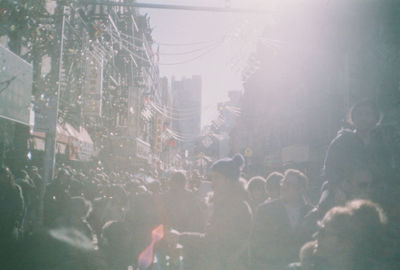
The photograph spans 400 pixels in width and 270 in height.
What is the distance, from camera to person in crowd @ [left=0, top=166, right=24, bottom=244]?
5.59m

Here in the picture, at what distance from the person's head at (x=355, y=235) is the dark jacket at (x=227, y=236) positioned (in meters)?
1.58

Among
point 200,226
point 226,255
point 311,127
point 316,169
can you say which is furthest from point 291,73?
point 226,255

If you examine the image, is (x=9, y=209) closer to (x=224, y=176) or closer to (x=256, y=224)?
(x=224, y=176)

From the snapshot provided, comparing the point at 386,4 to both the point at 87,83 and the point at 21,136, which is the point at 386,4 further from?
the point at 21,136

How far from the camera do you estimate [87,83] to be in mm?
18781

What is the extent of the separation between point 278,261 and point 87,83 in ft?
52.5

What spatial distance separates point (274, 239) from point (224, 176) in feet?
3.30

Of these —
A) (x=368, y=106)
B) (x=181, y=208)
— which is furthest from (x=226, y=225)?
(x=181, y=208)

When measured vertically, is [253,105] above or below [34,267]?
above

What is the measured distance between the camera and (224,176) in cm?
453

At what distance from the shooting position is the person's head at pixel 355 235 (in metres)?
2.75

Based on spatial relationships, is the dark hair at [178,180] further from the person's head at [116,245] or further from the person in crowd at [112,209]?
the person in crowd at [112,209]

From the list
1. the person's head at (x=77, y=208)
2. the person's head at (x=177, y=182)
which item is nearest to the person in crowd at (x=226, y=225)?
the person's head at (x=77, y=208)

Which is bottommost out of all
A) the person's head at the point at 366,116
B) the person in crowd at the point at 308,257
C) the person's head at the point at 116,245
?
the person's head at the point at 116,245
